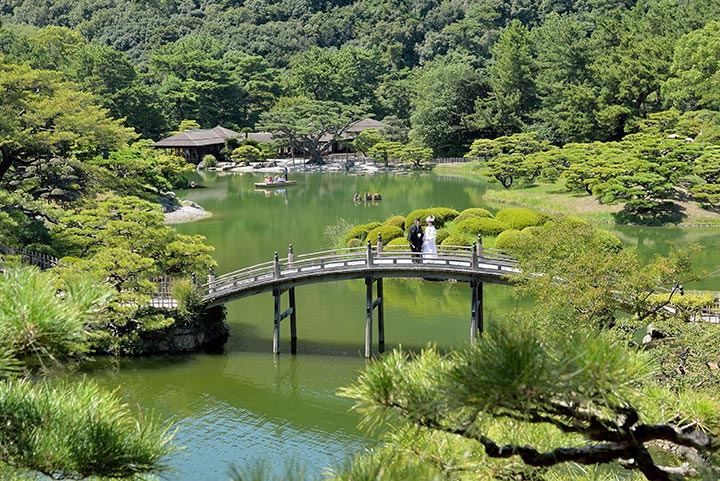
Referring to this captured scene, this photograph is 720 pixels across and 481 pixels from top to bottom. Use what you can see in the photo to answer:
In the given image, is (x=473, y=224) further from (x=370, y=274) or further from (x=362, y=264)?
(x=370, y=274)

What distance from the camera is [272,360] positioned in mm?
18797

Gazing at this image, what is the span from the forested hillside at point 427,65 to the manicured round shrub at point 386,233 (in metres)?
25.4

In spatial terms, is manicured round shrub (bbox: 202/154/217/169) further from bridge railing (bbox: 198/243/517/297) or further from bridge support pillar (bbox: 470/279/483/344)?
bridge support pillar (bbox: 470/279/483/344)

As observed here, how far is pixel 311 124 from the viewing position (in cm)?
6269

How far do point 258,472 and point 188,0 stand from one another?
399ft

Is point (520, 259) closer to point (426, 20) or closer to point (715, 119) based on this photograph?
point (715, 119)

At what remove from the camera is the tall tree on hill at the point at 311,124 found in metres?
62.1

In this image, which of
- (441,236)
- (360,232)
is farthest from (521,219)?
(360,232)

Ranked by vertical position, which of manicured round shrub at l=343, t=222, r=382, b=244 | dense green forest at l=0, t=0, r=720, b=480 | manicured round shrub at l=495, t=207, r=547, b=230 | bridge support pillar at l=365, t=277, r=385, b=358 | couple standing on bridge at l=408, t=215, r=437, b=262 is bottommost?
bridge support pillar at l=365, t=277, r=385, b=358

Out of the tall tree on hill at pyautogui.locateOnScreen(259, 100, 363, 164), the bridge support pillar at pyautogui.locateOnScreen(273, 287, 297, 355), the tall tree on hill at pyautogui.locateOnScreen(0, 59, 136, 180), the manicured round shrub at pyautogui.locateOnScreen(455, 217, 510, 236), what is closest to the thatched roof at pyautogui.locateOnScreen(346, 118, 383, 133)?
the tall tree on hill at pyautogui.locateOnScreen(259, 100, 363, 164)

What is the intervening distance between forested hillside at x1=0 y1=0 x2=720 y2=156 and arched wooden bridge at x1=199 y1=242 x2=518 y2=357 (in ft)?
109

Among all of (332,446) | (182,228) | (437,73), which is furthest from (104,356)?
(437,73)

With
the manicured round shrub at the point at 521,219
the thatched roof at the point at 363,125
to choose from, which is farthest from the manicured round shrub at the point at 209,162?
the manicured round shrub at the point at 521,219

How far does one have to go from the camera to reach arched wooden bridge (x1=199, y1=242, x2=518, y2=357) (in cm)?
1831
